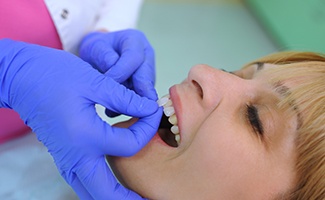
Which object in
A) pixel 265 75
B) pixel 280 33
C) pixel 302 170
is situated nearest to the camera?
pixel 302 170

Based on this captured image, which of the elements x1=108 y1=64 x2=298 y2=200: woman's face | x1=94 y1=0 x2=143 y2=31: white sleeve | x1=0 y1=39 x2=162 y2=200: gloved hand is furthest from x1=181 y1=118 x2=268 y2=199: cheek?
x1=94 y1=0 x2=143 y2=31: white sleeve

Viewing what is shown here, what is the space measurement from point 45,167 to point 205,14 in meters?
1.75

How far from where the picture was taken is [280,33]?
92.7 inches

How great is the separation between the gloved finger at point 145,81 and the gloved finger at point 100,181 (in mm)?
212

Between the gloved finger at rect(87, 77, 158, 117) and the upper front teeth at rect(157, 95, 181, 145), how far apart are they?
2.6 inches

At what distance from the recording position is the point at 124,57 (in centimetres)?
101

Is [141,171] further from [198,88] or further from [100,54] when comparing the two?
[100,54]

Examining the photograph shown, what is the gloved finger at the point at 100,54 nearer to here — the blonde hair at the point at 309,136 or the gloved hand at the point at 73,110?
the gloved hand at the point at 73,110

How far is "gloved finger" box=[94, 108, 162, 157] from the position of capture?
2.52 feet

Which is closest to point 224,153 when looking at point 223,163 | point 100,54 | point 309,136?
point 223,163

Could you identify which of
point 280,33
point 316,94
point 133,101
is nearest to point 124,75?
point 133,101

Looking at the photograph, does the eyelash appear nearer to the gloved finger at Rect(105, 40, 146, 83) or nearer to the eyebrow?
the eyebrow

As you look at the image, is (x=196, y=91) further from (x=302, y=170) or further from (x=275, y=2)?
(x=275, y=2)

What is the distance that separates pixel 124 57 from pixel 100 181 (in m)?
0.34
